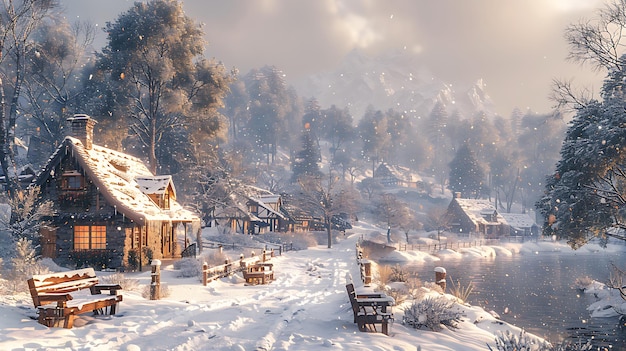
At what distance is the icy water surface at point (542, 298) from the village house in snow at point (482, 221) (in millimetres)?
29217

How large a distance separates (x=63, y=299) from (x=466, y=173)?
86.5 metres

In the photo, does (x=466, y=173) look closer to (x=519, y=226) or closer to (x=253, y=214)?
(x=519, y=226)

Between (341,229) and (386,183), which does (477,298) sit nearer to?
(341,229)

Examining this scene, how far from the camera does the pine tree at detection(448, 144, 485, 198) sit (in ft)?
286

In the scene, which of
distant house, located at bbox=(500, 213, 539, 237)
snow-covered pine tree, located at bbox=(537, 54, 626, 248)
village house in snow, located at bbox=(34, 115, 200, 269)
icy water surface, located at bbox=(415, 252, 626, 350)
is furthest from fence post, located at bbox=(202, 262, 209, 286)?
distant house, located at bbox=(500, 213, 539, 237)

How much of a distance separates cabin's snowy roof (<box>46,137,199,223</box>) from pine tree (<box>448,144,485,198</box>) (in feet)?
235

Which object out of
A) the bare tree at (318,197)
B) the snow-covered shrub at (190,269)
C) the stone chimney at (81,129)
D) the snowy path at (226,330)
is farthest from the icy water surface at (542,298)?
the stone chimney at (81,129)

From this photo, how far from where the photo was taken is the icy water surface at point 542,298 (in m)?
17.1

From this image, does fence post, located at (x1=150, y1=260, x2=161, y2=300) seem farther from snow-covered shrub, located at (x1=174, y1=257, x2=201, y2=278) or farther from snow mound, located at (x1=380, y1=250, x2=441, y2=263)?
snow mound, located at (x1=380, y1=250, x2=441, y2=263)

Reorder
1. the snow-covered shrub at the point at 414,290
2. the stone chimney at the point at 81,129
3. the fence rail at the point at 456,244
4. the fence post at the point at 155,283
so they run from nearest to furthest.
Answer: the fence post at the point at 155,283, the snow-covered shrub at the point at 414,290, the stone chimney at the point at 81,129, the fence rail at the point at 456,244

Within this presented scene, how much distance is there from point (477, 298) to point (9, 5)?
99.6ft

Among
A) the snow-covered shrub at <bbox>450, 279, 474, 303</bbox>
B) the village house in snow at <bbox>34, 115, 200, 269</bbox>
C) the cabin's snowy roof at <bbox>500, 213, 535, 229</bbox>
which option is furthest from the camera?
the cabin's snowy roof at <bbox>500, 213, 535, 229</bbox>

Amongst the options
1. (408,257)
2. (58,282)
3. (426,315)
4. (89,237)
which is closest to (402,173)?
(408,257)

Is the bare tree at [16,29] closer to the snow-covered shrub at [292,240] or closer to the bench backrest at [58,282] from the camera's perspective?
the bench backrest at [58,282]
